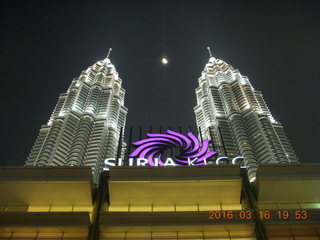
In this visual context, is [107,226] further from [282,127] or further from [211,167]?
[282,127]

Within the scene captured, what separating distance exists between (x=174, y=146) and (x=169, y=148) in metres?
0.45

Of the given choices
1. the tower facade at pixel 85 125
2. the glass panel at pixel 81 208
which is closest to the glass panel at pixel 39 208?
the glass panel at pixel 81 208

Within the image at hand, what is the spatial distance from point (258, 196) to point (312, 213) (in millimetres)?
3396

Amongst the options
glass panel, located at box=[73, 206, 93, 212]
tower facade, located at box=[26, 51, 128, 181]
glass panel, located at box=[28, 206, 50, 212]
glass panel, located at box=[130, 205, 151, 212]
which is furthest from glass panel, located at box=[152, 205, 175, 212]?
tower facade, located at box=[26, 51, 128, 181]

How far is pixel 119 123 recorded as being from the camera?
383 ft

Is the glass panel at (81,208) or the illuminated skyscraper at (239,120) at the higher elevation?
the illuminated skyscraper at (239,120)

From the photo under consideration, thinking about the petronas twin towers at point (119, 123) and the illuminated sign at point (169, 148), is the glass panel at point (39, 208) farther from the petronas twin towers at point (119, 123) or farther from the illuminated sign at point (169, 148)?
the petronas twin towers at point (119, 123)

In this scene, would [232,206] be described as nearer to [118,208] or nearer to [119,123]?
[118,208]

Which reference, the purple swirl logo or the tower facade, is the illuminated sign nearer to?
the purple swirl logo

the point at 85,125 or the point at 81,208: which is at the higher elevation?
the point at 85,125

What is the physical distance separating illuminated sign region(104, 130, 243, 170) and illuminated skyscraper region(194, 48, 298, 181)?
169ft

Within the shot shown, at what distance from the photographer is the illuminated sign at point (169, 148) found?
85.5 feet

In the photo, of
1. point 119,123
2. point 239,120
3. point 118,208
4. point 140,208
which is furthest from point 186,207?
point 119,123

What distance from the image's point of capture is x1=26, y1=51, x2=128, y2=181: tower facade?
92238 mm
